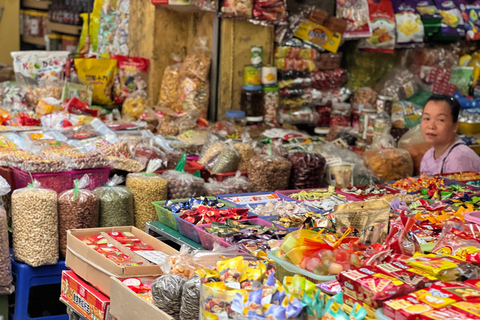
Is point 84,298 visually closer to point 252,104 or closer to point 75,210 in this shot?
point 75,210

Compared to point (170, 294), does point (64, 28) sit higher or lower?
higher

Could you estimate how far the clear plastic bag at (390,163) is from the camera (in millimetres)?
4141

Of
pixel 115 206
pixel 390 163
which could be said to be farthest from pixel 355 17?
pixel 115 206

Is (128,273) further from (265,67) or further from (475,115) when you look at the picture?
(475,115)

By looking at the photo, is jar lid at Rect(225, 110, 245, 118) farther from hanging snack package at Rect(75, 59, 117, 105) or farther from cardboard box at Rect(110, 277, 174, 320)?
cardboard box at Rect(110, 277, 174, 320)

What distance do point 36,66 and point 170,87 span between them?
3.68 ft

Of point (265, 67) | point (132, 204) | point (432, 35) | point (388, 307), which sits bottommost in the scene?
point (132, 204)

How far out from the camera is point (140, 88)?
5352mm

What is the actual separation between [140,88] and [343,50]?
206cm

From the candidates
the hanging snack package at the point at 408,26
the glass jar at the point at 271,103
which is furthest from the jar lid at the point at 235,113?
the hanging snack package at the point at 408,26

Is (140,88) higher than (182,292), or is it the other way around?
(140,88)

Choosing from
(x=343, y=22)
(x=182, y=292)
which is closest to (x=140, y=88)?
(x=343, y=22)

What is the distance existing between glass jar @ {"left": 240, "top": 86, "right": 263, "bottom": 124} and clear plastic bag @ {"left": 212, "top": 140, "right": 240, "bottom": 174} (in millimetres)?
1342

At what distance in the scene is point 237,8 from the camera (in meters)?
4.92
